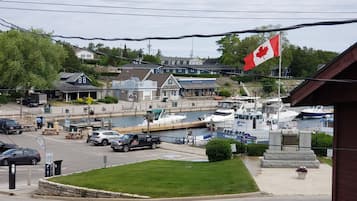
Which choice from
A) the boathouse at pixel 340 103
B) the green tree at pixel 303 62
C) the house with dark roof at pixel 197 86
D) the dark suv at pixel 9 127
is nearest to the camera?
the boathouse at pixel 340 103

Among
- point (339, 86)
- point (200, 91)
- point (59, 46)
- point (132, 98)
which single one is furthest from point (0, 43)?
point (339, 86)

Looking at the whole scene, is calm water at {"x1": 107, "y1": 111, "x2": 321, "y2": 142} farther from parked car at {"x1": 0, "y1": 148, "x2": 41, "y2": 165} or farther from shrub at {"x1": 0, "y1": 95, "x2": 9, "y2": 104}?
parked car at {"x1": 0, "y1": 148, "x2": 41, "y2": 165}

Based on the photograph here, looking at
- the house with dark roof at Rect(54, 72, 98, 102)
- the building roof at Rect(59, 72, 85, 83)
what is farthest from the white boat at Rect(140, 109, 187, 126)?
the building roof at Rect(59, 72, 85, 83)

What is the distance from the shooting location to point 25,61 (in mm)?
91188

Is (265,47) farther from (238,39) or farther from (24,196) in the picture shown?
(238,39)

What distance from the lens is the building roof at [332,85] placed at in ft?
30.6

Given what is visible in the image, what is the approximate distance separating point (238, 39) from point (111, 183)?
115942mm

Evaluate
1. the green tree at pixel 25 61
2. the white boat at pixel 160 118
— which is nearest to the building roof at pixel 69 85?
the green tree at pixel 25 61

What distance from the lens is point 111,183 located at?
25.3 metres

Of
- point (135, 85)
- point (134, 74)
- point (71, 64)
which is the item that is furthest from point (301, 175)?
point (71, 64)

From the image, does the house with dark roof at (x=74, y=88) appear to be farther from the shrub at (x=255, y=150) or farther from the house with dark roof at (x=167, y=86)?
the shrub at (x=255, y=150)

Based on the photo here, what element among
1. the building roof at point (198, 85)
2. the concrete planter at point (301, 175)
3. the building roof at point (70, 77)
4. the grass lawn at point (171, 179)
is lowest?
the grass lawn at point (171, 179)

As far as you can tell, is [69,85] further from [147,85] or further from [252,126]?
[252,126]

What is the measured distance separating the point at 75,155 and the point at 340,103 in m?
35.3
